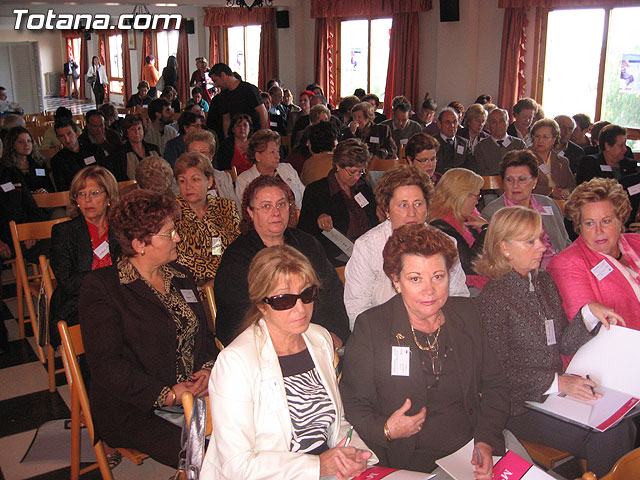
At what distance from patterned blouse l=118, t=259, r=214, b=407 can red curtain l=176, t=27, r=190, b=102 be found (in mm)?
18137

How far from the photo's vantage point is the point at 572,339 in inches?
99.0

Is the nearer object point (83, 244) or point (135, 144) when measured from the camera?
point (83, 244)

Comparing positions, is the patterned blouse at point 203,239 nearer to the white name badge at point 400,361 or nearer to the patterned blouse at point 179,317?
the patterned blouse at point 179,317

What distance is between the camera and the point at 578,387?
7.58ft

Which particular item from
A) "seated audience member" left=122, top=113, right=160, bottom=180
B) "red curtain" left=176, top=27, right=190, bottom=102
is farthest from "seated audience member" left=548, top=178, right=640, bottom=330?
"red curtain" left=176, top=27, right=190, bottom=102

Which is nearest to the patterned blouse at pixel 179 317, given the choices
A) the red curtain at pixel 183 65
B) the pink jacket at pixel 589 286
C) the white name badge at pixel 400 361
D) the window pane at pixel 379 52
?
the white name badge at pixel 400 361

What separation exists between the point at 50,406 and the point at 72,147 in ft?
10.9

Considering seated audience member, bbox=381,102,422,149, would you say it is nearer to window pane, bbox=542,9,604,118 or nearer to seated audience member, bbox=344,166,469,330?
window pane, bbox=542,9,604,118

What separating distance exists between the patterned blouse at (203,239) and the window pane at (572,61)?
294 inches

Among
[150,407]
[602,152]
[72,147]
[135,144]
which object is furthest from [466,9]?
[150,407]

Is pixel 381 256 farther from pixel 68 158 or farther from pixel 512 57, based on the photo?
pixel 512 57

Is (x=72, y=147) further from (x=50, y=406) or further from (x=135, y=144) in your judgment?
(x=50, y=406)

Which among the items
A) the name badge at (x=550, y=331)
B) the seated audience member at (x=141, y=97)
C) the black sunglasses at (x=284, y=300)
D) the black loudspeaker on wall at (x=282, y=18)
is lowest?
the name badge at (x=550, y=331)

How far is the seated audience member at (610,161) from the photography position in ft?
18.3
